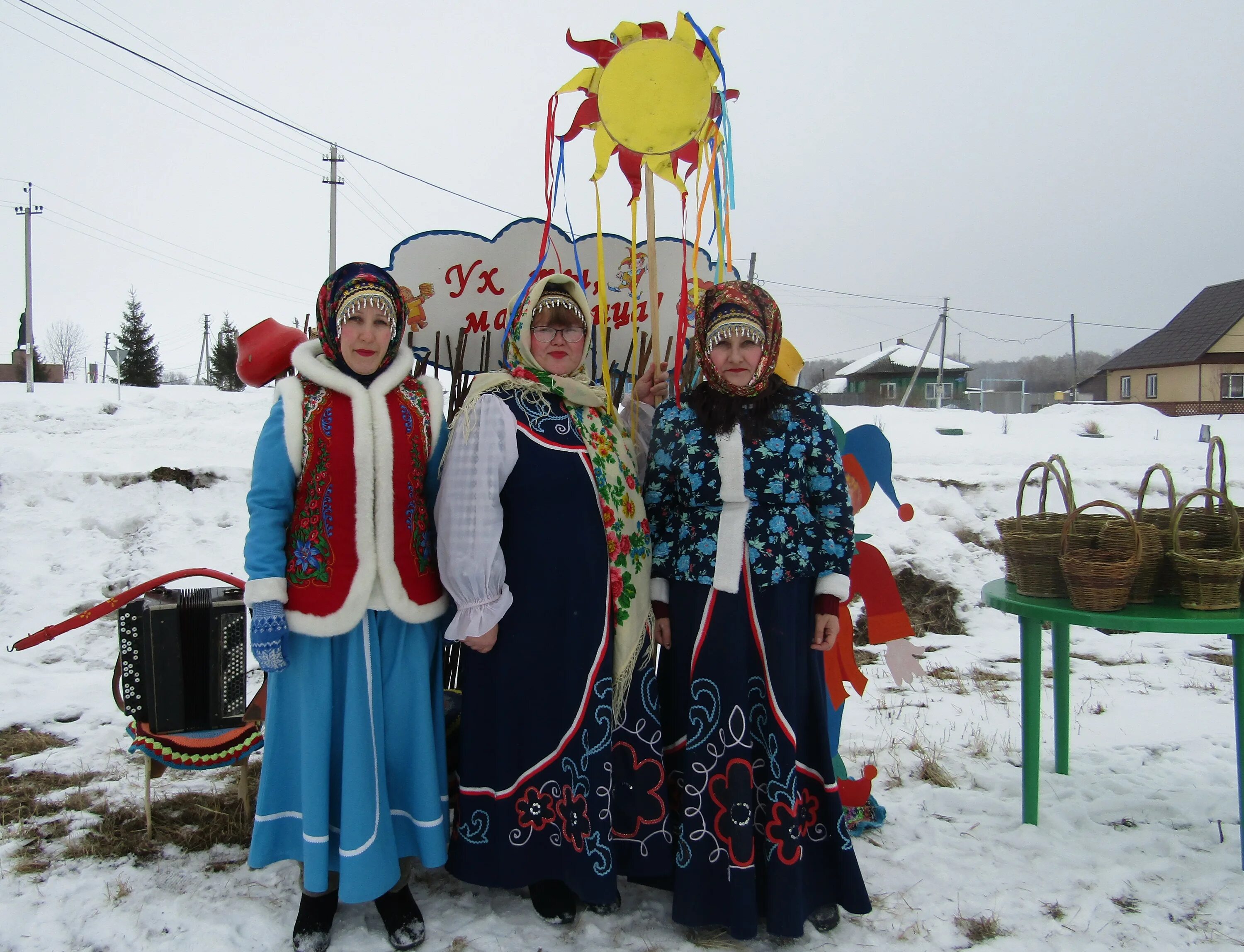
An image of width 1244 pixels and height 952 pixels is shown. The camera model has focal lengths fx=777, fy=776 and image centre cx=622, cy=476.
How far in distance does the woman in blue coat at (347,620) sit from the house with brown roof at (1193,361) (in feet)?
92.2

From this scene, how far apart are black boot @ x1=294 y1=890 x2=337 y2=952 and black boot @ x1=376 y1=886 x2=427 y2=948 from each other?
14cm

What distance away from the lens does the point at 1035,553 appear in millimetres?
2855

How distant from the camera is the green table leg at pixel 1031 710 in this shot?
9.41 feet

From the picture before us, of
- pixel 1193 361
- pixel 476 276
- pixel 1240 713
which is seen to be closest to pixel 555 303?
pixel 476 276

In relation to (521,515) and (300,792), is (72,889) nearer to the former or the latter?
(300,792)

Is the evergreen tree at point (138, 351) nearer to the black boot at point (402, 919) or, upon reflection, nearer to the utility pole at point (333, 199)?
the utility pole at point (333, 199)

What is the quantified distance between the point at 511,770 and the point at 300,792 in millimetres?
607

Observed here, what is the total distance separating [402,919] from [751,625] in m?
1.30

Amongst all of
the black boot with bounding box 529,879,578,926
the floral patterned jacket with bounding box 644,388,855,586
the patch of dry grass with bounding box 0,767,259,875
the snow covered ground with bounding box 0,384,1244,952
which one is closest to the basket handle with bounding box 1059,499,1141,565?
the floral patterned jacket with bounding box 644,388,855,586

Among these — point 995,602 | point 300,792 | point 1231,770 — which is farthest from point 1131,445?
point 300,792

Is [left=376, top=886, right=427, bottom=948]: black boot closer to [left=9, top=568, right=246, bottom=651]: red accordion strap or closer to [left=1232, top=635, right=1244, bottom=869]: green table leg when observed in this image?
[left=9, top=568, right=246, bottom=651]: red accordion strap

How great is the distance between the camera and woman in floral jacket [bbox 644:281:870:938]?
2203 millimetres

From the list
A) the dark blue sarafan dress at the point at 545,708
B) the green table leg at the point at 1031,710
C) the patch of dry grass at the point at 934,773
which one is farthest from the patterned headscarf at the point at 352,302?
the patch of dry grass at the point at 934,773

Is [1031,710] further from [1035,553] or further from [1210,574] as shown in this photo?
[1210,574]
